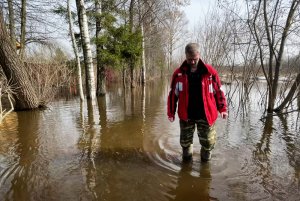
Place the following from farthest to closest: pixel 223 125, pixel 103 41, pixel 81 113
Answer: pixel 103 41 < pixel 81 113 < pixel 223 125

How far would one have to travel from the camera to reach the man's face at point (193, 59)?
12.4 feet

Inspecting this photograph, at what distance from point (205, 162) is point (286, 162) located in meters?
1.28

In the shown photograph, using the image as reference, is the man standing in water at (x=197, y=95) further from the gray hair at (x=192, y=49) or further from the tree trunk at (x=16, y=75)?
the tree trunk at (x=16, y=75)

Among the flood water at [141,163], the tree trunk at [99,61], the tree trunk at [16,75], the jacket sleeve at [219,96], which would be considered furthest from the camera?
the tree trunk at [99,61]

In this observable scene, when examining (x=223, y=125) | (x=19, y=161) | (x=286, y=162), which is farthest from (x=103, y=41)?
Result: (x=286, y=162)

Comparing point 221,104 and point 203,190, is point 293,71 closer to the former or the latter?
point 221,104

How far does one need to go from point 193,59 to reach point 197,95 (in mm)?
517

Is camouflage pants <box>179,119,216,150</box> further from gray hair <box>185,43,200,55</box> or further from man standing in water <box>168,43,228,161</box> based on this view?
gray hair <box>185,43,200,55</box>

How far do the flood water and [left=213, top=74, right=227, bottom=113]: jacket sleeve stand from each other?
893 mm

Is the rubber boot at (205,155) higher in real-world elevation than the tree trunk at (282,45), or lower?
lower

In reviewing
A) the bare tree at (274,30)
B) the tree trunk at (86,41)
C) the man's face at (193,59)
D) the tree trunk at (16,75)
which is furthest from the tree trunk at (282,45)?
the tree trunk at (16,75)

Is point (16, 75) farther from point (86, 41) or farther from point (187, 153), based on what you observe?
point (187, 153)

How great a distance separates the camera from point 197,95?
Answer: 12.9ft

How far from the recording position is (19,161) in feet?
14.7
